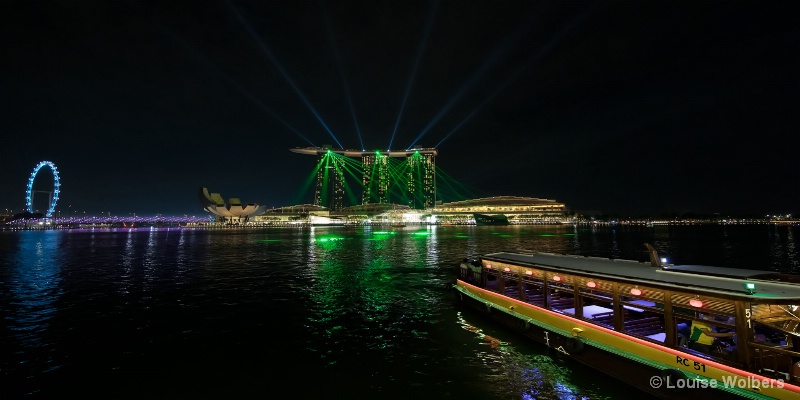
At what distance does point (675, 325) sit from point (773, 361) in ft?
4.71

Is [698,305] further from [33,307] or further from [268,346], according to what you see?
[33,307]

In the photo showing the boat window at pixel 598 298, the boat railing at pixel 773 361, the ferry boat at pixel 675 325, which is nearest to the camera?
the boat railing at pixel 773 361

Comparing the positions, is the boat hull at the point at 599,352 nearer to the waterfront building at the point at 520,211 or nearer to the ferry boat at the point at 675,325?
the ferry boat at the point at 675,325

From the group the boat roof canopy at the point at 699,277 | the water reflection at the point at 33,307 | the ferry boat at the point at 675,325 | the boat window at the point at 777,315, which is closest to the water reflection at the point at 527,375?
the ferry boat at the point at 675,325

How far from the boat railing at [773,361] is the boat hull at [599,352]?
22.8 inches

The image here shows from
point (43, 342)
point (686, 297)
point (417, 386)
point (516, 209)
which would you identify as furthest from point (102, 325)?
point (516, 209)

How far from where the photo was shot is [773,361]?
661 cm

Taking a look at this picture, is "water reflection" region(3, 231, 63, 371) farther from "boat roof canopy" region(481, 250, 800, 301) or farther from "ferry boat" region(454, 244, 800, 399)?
"boat roof canopy" region(481, 250, 800, 301)

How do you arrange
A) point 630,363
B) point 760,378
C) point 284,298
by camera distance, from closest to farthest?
point 760,378
point 630,363
point 284,298

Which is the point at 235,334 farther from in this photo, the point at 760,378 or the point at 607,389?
the point at 760,378

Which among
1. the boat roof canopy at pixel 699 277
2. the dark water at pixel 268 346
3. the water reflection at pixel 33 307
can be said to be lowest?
the dark water at pixel 268 346

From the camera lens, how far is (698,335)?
7.66m

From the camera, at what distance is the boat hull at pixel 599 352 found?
7.18m

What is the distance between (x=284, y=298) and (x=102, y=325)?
A: 688 cm
